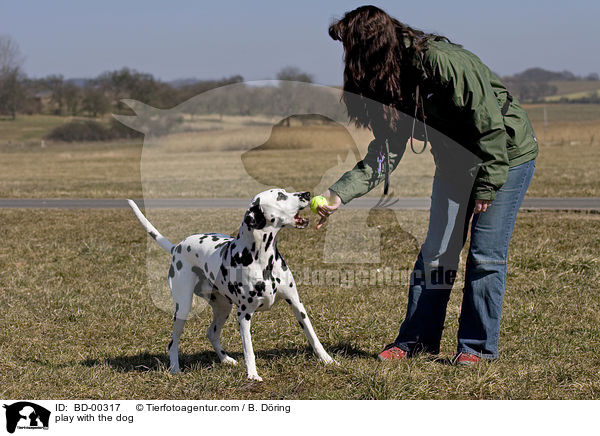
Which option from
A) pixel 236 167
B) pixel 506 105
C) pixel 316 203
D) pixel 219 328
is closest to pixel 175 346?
pixel 219 328

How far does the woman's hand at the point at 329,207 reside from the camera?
15.0ft

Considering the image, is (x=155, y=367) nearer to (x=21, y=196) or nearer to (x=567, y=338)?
(x=567, y=338)

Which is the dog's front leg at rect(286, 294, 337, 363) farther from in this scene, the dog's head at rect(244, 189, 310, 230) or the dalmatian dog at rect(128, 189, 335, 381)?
the dog's head at rect(244, 189, 310, 230)

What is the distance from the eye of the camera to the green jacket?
14.0 ft

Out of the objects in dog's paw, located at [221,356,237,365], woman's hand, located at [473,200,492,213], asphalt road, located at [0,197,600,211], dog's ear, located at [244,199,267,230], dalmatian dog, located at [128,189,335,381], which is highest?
woman's hand, located at [473,200,492,213]

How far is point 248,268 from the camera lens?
4551 mm

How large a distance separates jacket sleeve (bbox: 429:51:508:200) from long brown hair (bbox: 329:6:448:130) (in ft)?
0.60

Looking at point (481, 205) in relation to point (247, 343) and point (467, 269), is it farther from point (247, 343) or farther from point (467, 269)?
point (247, 343)

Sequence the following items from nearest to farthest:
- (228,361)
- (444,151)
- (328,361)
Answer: (444,151), (328,361), (228,361)

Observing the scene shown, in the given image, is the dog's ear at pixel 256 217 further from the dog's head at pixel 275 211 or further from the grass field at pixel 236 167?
the grass field at pixel 236 167

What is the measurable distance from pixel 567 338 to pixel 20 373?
4.30 meters

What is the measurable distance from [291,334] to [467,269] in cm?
184
